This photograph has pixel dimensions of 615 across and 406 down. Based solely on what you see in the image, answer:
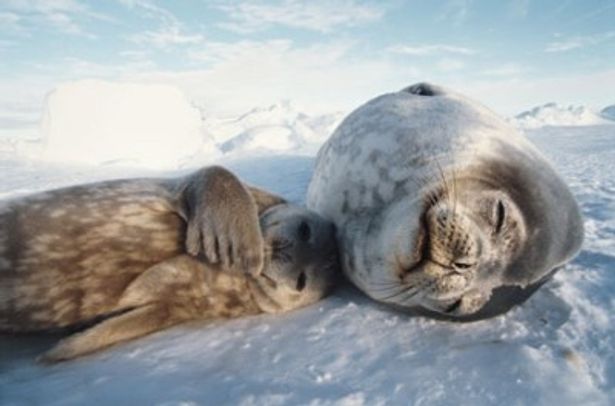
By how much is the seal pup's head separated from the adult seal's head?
0.10 metres

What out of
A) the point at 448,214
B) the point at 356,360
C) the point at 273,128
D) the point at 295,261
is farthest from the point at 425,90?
the point at 273,128

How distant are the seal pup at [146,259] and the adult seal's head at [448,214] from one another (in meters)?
0.33

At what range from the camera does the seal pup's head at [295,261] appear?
284 centimetres

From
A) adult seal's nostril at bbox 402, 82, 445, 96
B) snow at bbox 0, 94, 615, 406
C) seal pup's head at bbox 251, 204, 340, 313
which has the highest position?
adult seal's nostril at bbox 402, 82, 445, 96

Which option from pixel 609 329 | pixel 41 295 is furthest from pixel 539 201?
pixel 41 295

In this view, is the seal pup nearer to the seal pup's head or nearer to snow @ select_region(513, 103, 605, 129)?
the seal pup's head

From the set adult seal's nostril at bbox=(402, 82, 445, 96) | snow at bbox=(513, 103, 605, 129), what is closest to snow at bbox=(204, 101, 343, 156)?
snow at bbox=(513, 103, 605, 129)

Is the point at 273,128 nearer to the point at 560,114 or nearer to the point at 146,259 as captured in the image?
the point at 560,114

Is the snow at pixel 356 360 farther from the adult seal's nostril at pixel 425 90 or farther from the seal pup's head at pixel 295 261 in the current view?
the adult seal's nostril at pixel 425 90

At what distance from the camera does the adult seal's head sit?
2410 millimetres

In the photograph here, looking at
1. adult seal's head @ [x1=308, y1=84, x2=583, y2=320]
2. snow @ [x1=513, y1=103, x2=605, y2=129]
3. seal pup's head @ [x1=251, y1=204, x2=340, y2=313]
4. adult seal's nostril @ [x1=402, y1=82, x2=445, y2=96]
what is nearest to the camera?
adult seal's head @ [x1=308, y1=84, x2=583, y2=320]

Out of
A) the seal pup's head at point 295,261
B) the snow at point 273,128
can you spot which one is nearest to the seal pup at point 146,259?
the seal pup's head at point 295,261

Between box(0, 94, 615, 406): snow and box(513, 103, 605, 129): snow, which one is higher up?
box(0, 94, 615, 406): snow

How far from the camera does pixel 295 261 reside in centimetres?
295
